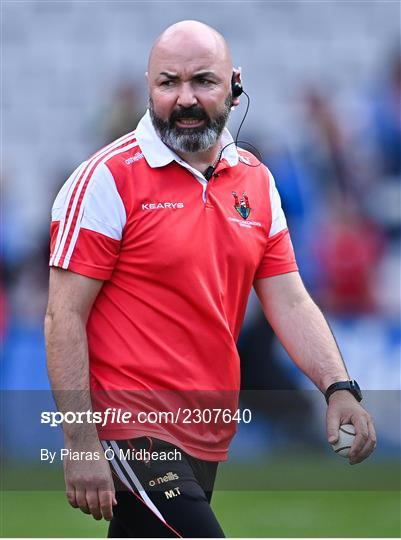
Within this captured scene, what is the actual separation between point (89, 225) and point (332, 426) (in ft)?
3.66

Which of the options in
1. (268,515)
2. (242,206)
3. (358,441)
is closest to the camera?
(358,441)

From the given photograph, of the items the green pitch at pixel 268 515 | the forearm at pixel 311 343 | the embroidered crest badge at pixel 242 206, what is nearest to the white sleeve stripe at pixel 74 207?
the embroidered crest badge at pixel 242 206

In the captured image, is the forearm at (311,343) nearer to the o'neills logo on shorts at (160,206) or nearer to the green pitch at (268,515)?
the o'neills logo on shorts at (160,206)

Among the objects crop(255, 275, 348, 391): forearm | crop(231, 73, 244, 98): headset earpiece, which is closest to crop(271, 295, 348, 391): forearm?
crop(255, 275, 348, 391): forearm

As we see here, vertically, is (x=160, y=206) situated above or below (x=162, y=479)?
above

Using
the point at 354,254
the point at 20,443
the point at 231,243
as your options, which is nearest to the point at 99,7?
the point at 354,254

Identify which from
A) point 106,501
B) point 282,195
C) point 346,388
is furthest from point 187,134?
point 282,195

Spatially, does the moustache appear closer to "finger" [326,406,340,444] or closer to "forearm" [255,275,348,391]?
"forearm" [255,275,348,391]

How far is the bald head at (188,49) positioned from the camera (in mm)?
4480

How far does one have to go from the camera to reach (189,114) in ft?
14.9

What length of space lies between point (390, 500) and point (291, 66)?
204 inches

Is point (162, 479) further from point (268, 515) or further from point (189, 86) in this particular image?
point (268, 515)

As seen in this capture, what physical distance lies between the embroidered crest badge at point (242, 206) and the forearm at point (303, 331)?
0.33 meters

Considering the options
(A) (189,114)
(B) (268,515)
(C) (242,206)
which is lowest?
(B) (268,515)
